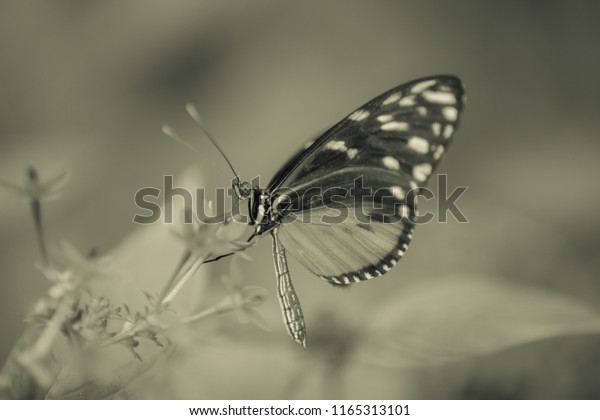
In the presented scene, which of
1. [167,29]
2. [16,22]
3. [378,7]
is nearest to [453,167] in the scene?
[378,7]

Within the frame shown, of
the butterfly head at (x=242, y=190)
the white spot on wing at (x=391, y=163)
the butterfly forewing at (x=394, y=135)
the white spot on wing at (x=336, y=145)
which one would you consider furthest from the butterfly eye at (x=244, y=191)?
the white spot on wing at (x=391, y=163)

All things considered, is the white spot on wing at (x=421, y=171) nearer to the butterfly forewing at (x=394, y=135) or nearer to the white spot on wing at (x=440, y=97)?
the butterfly forewing at (x=394, y=135)

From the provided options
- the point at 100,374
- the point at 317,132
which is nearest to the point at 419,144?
the point at 100,374

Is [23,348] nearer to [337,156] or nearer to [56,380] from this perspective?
[56,380]

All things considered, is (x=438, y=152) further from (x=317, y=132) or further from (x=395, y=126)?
(x=317, y=132)

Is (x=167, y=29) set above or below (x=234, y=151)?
above

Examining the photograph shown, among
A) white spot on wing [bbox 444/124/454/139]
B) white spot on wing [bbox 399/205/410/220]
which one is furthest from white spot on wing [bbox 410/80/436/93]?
white spot on wing [bbox 399/205/410/220]
